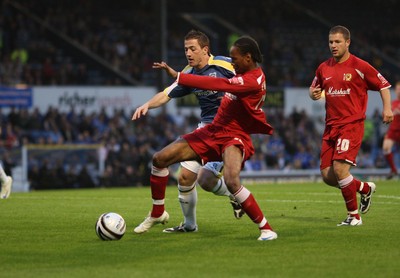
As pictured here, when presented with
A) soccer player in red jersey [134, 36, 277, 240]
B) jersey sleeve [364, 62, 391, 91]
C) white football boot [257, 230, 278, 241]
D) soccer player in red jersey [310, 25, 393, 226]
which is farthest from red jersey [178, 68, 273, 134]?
jersey sleeve [364, 62, 391, 91]

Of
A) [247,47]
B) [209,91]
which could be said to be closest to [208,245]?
[247,47]

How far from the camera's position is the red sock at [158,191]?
1096cm

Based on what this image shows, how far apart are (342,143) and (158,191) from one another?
2.52 metres

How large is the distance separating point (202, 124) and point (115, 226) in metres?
2.19

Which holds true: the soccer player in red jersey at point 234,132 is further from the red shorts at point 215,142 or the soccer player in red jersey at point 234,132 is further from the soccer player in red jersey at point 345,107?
the soccer player in red jersey at point 345,107

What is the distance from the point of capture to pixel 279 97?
37.7 meters

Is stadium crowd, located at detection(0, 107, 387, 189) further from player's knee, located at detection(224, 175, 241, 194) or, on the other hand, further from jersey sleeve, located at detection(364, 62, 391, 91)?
player's knee, located at detection(224, 175, 241, 194)

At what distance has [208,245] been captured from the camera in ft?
32.0

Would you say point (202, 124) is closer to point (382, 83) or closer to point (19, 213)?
point (382, 83)

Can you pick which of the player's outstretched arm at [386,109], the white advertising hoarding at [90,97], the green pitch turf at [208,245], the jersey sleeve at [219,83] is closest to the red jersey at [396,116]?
the green pitch turf at [208,245]

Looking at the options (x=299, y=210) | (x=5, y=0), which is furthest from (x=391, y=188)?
(x=5, y=0)

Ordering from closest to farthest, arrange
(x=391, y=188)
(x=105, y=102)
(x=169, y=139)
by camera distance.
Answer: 1. (x=391, y=188)
2. (x=169, y=139)
3. (x=105, y=102)

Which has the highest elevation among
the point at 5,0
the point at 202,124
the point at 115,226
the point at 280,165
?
the point at 5,0

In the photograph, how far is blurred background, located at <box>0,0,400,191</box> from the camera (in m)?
28.9
